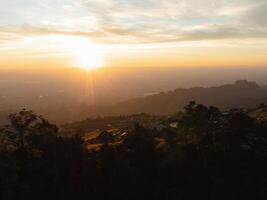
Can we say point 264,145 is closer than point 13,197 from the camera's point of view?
No

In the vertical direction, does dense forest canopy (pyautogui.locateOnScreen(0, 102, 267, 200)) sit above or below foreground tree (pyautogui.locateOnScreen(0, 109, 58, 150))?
below

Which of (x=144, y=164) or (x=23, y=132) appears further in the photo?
(x=23, y=132)

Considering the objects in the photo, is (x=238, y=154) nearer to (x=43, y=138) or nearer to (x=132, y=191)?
(x=132, y=191)

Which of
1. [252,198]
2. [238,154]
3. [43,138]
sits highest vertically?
[43,138]

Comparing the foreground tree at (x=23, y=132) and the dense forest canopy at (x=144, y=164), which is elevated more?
the foreground tree at (x=23, y=132)

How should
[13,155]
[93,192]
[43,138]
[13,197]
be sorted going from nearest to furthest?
[13,197]
[93,192]
[13,155]
[43,138]

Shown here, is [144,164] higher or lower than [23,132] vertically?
lower

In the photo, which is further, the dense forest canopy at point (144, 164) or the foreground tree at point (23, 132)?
the foreground tree at point (23, 132)

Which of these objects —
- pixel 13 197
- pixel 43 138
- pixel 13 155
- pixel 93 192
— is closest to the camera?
pixel 13 197

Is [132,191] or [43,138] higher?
[43,138]

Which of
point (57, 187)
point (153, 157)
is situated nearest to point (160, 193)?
point (153, 157)

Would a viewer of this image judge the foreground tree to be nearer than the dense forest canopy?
No
